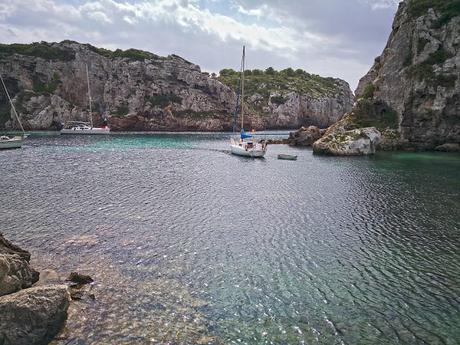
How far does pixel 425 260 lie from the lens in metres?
22.6

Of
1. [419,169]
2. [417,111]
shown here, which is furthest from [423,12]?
[419,169]

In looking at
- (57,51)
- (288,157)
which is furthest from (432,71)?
(57,51)

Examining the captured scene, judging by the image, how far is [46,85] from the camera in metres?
154

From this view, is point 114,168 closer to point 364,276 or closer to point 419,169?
point 364,276

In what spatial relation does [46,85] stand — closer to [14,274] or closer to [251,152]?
[251,152]

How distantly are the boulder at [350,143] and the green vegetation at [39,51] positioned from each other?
129 m

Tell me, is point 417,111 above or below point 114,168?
above

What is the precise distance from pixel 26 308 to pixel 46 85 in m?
164

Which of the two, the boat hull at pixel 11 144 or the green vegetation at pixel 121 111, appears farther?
the green vegetation at pixel 121 111

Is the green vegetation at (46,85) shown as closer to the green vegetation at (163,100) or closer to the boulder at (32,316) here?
the green vegetation at (163,100)

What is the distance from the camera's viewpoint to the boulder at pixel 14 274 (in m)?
15.6

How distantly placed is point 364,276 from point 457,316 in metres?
5.05

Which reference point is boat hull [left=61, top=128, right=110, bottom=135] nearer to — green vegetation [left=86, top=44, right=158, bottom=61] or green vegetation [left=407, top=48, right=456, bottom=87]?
green vegetation [left=86, top=44, right=158, bottom=61]

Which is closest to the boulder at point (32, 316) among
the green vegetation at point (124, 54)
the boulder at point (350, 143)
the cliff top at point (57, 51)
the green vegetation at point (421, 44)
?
the boulder at point (350, 143)
